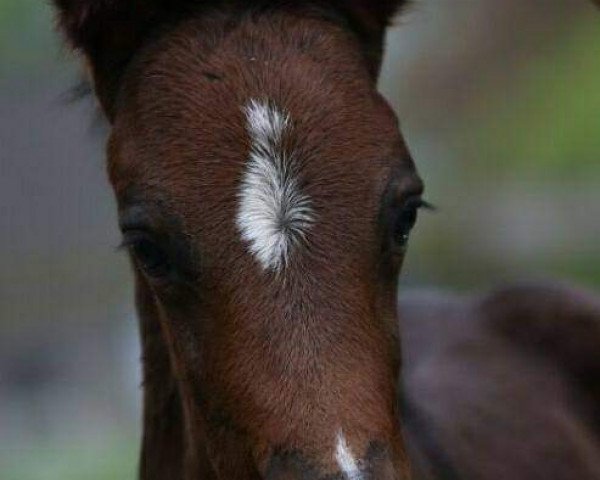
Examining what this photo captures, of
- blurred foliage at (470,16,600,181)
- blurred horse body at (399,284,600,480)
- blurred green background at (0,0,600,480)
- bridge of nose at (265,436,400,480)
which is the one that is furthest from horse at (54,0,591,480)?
blurred foliage at (470,16,600,181)

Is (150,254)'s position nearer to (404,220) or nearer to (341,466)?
(404,220)

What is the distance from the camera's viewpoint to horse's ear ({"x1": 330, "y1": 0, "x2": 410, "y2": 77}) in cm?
402

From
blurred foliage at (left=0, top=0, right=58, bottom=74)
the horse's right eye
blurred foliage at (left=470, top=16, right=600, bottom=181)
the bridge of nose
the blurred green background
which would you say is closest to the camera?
the bridge of nose

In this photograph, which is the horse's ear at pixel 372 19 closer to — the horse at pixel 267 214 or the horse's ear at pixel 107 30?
the horse at pixel 267 214

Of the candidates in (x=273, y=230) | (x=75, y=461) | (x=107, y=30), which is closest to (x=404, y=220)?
(x=273, y=230)

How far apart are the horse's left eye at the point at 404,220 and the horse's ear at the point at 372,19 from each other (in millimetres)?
466

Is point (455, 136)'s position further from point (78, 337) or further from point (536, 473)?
point (536, 473)

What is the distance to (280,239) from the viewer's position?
350cm

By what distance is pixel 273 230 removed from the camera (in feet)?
11.5

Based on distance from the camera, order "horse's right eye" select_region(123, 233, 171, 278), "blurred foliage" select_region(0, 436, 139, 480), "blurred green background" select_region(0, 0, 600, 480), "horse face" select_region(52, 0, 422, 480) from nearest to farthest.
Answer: "horse face" select_region(52, 0, 422, 480) → "horse's right eye" select_region(123, 233, 171, 278) → "blurred foliage" select_region(0, 436, 139, 480) → "blurred green background" select_region(0, 0, 600, 480)

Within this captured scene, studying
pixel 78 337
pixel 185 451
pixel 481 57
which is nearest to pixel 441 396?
pixel 185 451

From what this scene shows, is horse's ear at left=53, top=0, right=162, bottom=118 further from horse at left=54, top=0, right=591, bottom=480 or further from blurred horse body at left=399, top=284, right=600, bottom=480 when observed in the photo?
blurred horse body at left=399, top=284, right=600, bottom=480

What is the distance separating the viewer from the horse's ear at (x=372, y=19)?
4.02m

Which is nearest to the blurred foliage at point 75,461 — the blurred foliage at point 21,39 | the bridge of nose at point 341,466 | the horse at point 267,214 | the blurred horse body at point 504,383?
the blurred foliage at point 21,39
